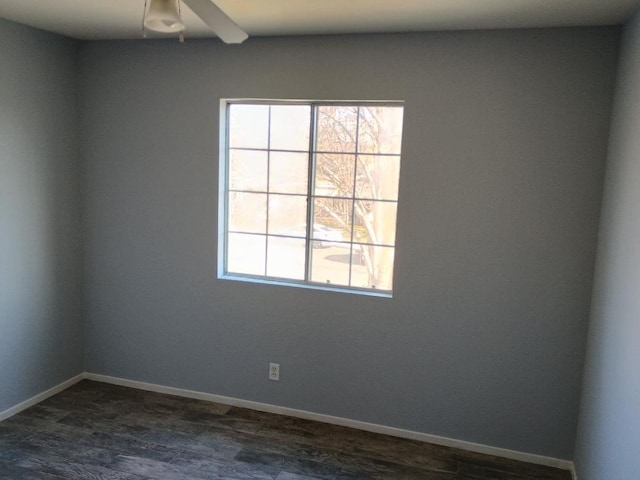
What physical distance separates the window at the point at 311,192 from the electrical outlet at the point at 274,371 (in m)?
0.55

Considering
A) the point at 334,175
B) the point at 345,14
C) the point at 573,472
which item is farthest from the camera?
the point at 334,175

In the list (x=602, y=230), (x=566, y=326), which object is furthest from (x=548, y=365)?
(x=602, y=230)

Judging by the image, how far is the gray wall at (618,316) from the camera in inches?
77.0

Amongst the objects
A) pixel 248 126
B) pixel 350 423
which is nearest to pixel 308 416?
pixel 350 423

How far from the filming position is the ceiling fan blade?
161cm

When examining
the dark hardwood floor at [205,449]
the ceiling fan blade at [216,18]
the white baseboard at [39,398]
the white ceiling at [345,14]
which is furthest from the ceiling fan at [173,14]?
the white baseboard at [39,398]

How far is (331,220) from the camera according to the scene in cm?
325

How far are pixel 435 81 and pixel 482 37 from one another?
12.7 inches

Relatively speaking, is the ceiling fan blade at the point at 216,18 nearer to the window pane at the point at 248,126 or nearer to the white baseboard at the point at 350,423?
the window pane at the point at 248,126

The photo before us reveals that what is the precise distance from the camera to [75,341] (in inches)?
147

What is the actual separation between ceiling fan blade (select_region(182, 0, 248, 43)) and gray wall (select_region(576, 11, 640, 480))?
1.64 meters

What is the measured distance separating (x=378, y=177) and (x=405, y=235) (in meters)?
0.40

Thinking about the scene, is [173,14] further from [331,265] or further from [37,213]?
[37,213]

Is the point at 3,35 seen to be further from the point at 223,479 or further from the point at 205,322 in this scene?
the point at 223,479
